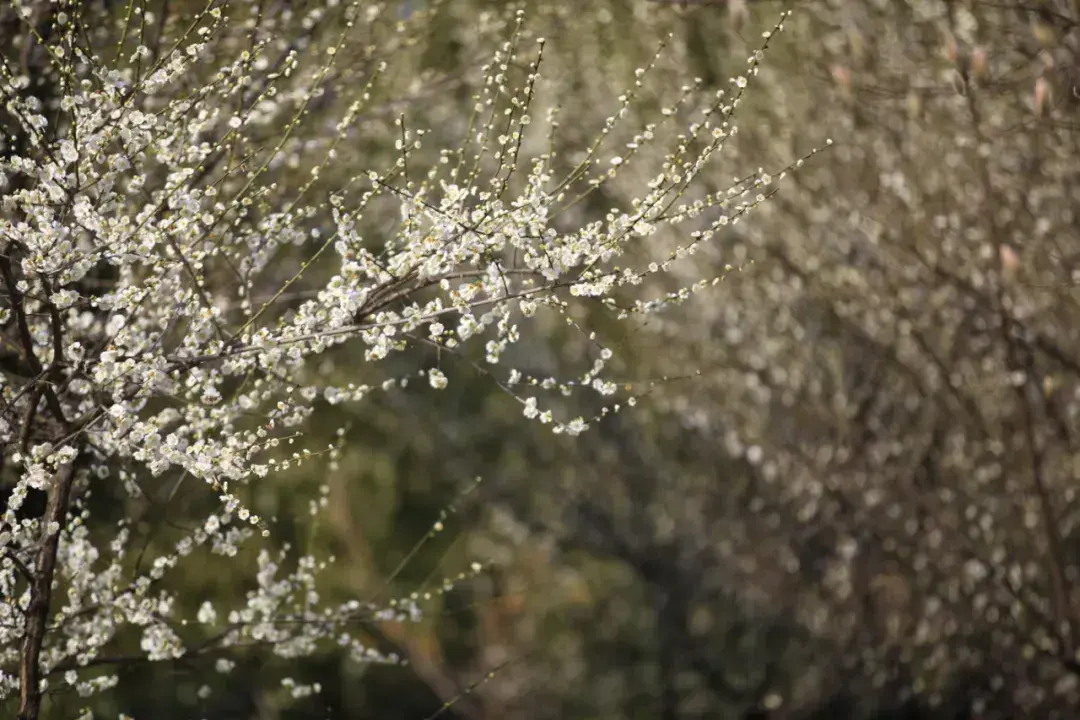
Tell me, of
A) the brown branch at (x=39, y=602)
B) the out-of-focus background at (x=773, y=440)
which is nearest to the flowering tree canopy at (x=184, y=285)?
the brown branch at (x=39, y=602)

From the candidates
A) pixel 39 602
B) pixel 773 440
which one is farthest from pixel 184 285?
pixel 773 440

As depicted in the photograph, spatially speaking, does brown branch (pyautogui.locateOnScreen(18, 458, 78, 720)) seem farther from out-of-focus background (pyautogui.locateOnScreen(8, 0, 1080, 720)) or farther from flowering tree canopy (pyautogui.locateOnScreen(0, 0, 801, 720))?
out-of-focus background (pyautogui.locateOnScreen(8, 0, 1080, 720))

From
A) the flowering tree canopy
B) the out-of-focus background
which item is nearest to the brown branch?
the flowering tree canopy

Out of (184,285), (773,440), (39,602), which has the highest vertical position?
(184,285)

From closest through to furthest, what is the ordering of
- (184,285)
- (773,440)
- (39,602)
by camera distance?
(39,602), (184,285), (773,440)

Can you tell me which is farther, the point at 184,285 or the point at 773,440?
the point at 773,440

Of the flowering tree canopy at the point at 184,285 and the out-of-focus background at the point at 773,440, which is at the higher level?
the flowering tree canopy at the point at 184,285

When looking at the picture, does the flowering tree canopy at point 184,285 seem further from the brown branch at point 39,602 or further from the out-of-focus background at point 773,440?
the out-of-focus background at point 773,440

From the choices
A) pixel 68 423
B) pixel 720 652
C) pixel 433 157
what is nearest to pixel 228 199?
pixel 68 423

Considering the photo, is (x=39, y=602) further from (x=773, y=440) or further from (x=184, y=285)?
(x=773, y=440)
